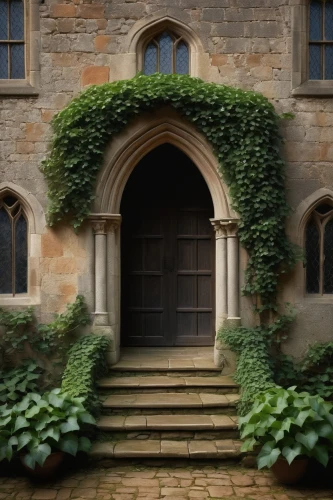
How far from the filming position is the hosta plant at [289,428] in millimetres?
4898

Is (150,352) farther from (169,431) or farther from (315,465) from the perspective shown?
(315,465)

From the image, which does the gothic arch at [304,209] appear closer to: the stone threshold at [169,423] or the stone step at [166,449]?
the stone threshold at [169,423]

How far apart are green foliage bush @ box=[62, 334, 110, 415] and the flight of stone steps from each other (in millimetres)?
200

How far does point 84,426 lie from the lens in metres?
5.57

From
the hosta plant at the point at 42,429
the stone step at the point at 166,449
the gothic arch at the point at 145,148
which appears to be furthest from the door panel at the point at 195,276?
the hosta plant at the point at 42,429

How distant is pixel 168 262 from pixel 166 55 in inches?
133

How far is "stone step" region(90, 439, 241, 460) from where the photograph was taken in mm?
5418

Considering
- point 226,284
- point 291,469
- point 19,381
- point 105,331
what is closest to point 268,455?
point 291,469

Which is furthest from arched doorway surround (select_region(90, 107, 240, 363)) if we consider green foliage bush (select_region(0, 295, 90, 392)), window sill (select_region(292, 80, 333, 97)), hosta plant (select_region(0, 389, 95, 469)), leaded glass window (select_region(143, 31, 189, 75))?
hosta plant (select_region(0, 389, 95, 469))

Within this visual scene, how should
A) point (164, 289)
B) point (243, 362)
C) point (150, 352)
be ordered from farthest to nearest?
point (164, 289)
point (150, 352)
point (243, 362)

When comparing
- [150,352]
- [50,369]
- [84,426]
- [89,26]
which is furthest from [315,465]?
[89,26]

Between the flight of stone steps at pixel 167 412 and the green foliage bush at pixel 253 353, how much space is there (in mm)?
254

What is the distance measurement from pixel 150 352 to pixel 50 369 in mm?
1636

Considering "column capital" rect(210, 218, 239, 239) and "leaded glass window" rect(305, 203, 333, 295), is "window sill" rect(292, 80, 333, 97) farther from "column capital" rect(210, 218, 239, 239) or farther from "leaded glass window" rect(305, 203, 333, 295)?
"column capital" rect(210, 218, 239, 239)
